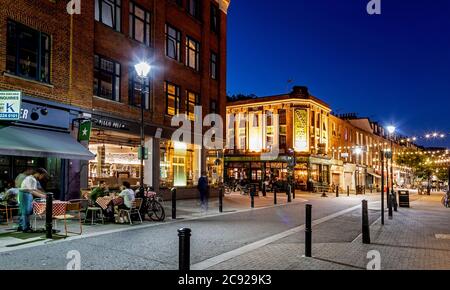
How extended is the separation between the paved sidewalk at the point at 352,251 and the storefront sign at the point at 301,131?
32532 millimetres

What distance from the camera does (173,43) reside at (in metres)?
27.1

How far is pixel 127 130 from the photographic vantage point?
867 inches

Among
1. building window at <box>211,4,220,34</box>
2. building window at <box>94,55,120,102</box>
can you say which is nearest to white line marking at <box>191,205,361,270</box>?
building window at <box>94,55,120,102</box>

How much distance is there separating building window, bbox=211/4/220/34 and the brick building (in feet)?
0.25

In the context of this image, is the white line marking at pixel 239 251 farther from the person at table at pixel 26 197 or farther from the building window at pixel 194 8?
the building window at pixel 194 8

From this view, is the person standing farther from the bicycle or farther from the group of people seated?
the group of people seated

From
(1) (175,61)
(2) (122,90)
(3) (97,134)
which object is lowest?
(3) (97,134)

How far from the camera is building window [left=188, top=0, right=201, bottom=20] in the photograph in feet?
96.0

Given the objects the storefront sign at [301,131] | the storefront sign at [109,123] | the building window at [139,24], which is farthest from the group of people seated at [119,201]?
the storefront sign at [301,131]

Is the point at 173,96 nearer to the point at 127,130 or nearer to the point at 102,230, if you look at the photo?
the point at 127,130
